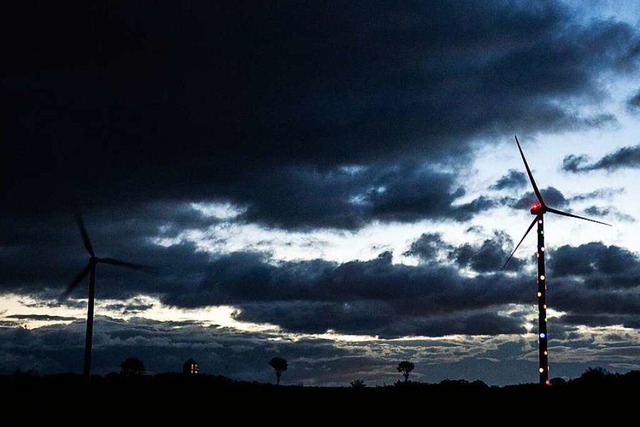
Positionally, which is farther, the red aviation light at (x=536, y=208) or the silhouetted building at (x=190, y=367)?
the silhouetted building at (x=190, y=367)

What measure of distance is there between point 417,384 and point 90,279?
5744 centimetres

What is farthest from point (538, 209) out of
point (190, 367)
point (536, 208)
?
point (190, 367)

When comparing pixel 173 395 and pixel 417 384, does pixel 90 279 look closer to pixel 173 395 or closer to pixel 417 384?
pixel 173 395

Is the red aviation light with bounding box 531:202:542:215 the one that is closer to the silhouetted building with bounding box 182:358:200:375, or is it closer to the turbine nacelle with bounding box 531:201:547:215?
the turbine nacelle with bounding box 531:201:547:215

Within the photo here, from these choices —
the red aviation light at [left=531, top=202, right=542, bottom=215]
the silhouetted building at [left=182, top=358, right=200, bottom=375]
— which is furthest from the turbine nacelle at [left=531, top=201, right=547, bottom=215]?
the silhouetted building at [left=182, top=358, right=200, bottom=375]

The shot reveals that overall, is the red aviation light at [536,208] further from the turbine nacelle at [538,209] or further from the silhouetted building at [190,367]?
the silhouetted building at [190,367]

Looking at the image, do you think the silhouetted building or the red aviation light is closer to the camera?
the red aviation light

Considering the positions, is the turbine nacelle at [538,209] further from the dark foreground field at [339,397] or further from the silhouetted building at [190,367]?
the silhouetted building at [190,367]

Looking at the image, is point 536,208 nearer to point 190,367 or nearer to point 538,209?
point 538,209

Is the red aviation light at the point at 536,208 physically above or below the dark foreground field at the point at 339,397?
above

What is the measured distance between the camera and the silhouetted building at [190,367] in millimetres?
178500

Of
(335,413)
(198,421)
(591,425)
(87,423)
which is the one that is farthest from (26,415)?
(591,425)

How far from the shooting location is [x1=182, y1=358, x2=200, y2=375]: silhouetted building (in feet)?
586

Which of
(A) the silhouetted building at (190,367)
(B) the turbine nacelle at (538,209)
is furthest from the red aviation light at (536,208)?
(A) the silhouetted building at (190,367)
